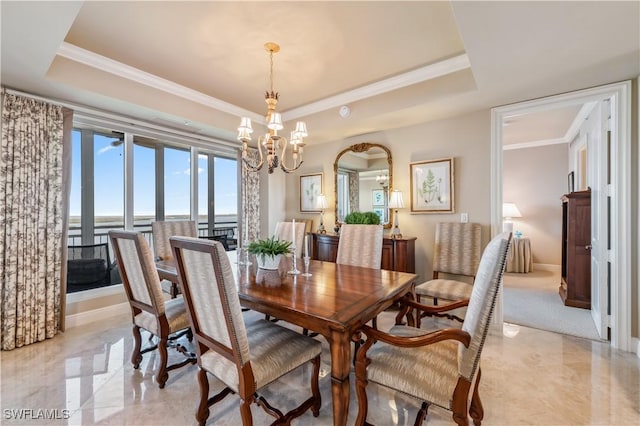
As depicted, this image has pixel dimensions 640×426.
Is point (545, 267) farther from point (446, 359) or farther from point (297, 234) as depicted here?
point (446, 359)

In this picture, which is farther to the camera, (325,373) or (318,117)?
(318,117)

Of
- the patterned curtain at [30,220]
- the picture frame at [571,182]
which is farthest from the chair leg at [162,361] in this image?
the picture frame at [571,182]

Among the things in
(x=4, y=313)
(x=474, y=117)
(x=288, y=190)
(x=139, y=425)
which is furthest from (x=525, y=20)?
(x=4, y=313)

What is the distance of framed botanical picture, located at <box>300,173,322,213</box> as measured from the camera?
473cm

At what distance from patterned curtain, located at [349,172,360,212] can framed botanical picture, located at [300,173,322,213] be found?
0.56 m

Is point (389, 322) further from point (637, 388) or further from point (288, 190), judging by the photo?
point (288, 190)

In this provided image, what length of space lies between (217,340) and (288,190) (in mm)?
3935

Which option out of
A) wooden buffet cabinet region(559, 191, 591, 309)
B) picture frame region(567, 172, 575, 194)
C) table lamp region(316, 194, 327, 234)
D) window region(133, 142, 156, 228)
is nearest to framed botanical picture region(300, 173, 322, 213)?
table lamp region(316, 194, 327, 234)

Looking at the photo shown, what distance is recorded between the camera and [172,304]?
7.68ft

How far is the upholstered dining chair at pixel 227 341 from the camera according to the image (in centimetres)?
132

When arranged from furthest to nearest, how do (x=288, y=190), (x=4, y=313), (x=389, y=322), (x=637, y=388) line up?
1. (x=288, y=190)
2. (x=389, y=322)
3. (x=4, y=313)
4. (x=637, y=388)

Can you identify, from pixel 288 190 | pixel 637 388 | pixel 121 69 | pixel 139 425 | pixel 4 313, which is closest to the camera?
pixel 139 425

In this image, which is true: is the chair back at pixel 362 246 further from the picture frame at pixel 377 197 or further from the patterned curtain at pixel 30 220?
the patterned curtain at pixel 30 220

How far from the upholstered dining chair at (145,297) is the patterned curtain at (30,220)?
1300 millimetres
